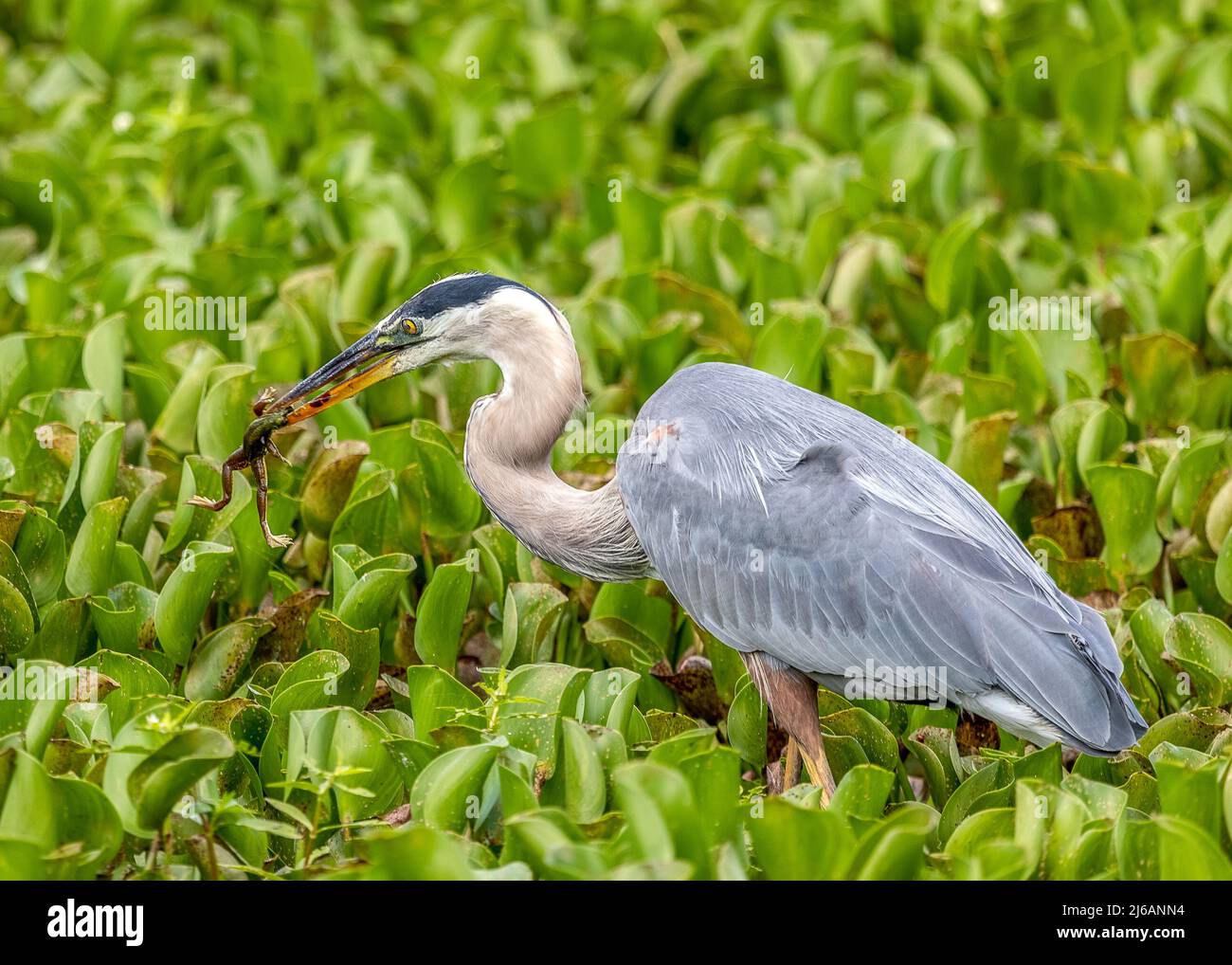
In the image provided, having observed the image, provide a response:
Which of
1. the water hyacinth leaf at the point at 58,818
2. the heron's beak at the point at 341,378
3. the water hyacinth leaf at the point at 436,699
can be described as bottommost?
the water hyacinth leaf at the point at 58,818

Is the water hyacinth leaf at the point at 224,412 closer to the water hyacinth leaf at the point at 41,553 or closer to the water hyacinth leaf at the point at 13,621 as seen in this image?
the water hyacinth leaf at the point at 41,553

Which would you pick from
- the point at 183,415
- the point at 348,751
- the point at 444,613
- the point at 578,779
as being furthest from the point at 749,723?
the point at 183,415

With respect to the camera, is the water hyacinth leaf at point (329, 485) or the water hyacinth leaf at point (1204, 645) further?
the water hyacinth leaf at point (329, 485)

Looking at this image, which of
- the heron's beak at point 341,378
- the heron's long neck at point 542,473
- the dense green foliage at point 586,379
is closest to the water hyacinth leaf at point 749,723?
the dense green foliage at point 586,379

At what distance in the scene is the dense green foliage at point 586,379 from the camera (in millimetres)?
3551

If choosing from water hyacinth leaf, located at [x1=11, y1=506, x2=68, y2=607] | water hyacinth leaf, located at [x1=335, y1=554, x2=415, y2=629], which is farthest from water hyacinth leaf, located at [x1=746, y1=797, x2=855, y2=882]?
water hyacinth leaf, located at [x1=11, y1=506, x2=68, y2=607]

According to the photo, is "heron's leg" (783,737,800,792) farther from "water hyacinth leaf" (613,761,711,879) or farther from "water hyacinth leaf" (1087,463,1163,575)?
"water hyacinth leaf" (1087,463,1163,575)

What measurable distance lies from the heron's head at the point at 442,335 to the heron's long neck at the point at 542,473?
0.10ft

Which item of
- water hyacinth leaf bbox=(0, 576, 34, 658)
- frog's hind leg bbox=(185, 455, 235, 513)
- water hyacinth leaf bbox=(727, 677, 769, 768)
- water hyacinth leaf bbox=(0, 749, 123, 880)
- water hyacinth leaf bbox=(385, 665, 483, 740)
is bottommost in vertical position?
water hyacinth leaf bbox=(0, 749, 123, 880)

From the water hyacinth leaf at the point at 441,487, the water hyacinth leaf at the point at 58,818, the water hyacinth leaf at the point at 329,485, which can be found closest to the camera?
the water hyacinth leaf at the point at 58,818

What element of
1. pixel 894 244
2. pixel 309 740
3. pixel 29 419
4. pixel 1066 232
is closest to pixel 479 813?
pixel 309 740

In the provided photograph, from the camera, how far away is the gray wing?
3869 millimetres
